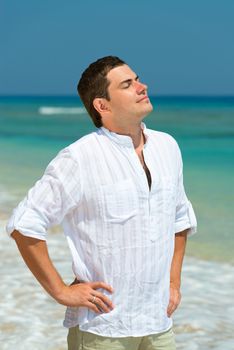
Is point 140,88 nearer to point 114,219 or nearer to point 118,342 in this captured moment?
point 114,219

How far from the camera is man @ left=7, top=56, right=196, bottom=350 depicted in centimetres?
251

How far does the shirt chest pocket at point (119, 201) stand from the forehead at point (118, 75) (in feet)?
1.09

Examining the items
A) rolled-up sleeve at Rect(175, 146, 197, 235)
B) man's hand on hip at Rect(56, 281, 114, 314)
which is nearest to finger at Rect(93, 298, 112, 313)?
man's hand on hip at Rect(56, 281, 114, 314)

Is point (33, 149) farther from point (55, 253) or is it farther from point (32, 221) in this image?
point (32, 221)

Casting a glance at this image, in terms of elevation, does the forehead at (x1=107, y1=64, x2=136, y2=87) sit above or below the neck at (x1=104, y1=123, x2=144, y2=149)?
above

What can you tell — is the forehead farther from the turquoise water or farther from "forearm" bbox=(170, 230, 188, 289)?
the turquoise water

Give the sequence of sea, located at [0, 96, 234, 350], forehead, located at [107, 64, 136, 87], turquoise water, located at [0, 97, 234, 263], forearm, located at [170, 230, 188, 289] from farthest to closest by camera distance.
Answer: turquoise water, located at [0, 97, 234, 263], sea, located at [0, 96, 234, 350], forearm, located at [170, 230, 188, 289], forehead, located at [107, 64, 136, 87]

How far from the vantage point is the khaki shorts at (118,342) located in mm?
2590

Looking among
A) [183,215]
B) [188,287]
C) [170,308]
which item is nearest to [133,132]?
[183,215]

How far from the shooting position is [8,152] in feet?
74.6

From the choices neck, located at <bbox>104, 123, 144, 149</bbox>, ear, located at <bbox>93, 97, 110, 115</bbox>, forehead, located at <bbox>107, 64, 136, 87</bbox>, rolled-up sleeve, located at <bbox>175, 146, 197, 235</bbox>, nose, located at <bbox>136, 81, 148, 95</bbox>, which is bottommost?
rolled-up sleeve, located at <bbox>175, 146, 197, 235</bbox>

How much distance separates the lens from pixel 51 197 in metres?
2.50

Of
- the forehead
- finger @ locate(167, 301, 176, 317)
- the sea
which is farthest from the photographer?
the sea

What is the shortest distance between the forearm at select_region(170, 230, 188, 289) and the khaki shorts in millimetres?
→ 209
